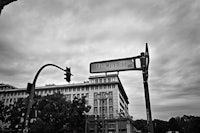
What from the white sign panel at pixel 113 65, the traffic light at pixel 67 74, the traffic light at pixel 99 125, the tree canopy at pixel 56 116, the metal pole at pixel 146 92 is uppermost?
the traffic light at pixel 67 74

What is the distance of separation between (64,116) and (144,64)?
1346 inches

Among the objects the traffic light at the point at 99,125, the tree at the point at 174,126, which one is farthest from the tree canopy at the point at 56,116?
the tree at the point at 174,126

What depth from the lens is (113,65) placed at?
4.03 m

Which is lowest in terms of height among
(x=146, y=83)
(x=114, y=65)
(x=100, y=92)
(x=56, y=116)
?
(x=56, y=116)

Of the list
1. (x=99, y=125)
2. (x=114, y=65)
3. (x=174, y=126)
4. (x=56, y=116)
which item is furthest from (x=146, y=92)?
(x=174, y=126)

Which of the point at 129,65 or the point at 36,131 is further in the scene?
the point at 36,131

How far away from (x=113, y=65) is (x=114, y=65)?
3cm

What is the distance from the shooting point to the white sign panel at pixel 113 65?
386 centimetres

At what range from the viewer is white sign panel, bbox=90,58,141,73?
12.7 ft

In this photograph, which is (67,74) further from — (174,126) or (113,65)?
(174,126)

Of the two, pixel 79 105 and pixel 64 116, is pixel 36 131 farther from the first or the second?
pixel 79 105

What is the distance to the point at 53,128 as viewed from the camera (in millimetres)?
35438

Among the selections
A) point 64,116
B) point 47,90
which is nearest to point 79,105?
point 64,116

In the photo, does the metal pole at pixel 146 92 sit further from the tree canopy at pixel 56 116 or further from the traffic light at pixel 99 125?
the traffic light at pixel 99 125
